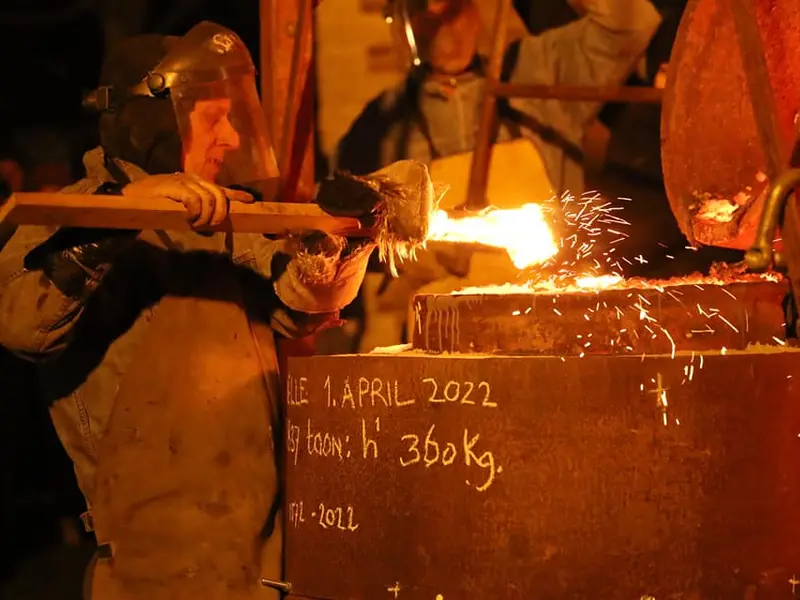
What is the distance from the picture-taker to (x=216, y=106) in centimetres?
273

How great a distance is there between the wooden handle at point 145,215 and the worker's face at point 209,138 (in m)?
0.60

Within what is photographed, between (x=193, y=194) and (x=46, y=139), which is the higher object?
(x=46, y=139)

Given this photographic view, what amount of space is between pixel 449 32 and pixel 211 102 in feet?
4.85

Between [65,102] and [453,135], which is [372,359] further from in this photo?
[65,102]

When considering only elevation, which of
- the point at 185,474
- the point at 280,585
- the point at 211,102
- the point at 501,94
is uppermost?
the point at 501,94

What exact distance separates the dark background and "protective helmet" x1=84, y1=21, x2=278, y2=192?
7.34 feet

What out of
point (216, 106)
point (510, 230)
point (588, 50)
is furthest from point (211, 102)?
point (588, 50)

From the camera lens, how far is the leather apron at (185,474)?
2.45 meters

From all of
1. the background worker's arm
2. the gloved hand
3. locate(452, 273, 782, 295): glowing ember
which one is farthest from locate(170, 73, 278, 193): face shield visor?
the background worker's arm

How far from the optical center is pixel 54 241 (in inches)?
85.4

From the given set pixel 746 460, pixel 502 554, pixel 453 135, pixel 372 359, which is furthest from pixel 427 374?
pixel 453 135

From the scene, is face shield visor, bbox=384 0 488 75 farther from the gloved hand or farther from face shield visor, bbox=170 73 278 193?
the gloved hand

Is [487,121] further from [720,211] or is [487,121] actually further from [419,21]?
[720,211]

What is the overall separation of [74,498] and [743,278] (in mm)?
4396
